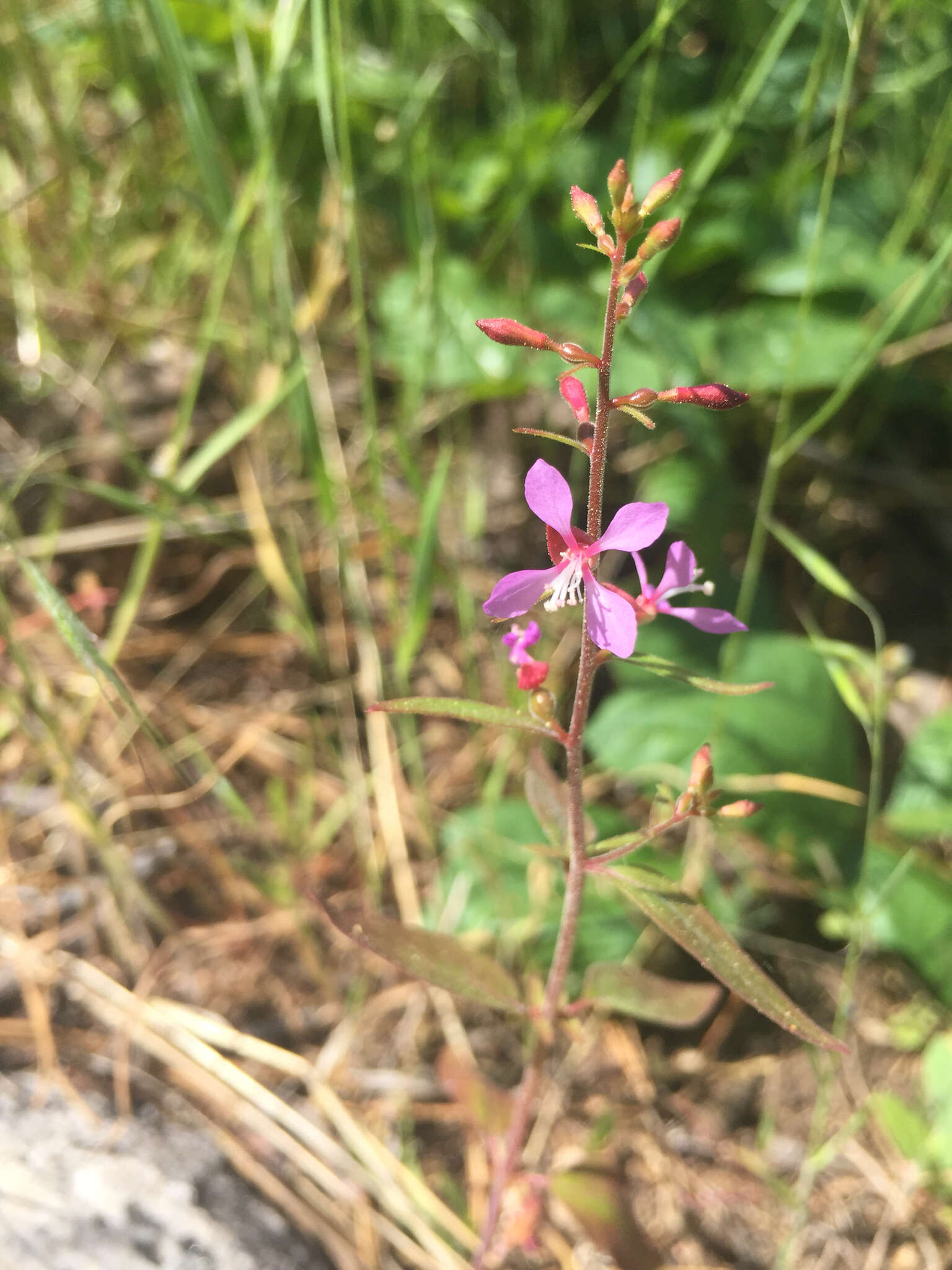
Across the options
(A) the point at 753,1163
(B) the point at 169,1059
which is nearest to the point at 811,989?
(A) the point at 753,1163

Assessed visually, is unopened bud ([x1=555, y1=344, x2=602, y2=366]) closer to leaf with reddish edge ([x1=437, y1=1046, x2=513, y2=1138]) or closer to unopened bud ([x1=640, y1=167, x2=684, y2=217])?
unopened bud ([x1=640, y1=167, x2=684, y2=217])

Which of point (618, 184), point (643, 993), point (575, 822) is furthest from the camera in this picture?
point (643, 993)

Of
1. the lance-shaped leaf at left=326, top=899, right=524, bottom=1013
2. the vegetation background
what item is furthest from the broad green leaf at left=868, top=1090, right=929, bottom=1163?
the lance-shaped leaf at left=326, top=899, right=524, bottom=1013

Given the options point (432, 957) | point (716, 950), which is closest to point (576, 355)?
point (716, 950)

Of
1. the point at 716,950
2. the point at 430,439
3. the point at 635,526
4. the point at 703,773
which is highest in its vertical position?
the point at 635,526

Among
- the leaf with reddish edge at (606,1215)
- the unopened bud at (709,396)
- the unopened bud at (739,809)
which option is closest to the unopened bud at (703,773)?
the unopened bud at (739,809)

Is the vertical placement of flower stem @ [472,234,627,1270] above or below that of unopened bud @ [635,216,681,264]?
below

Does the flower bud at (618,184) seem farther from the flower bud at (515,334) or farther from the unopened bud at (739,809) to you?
the unopened bud at (739,809)

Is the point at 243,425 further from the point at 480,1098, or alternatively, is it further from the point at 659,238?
the point at 480,1098
